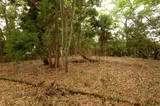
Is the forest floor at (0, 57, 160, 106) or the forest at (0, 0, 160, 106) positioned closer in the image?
the forest floor at (0, 57, 160, 106)

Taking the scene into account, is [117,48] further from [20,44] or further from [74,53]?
[20,44]

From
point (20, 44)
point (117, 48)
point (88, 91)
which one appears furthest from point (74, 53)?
point (88, 91)

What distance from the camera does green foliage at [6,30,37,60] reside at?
6055mm

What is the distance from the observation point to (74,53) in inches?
467

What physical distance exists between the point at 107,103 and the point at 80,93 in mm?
976

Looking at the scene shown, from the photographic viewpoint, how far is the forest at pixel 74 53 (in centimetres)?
407

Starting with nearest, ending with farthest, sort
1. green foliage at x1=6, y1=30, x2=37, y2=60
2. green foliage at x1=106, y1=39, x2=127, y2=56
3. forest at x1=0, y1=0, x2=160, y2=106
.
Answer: forest at x1=0, y1=0, x2=160, y2=106, green foliage at x1=6, y1=30, x2=37, y2=60, green foliage at x1=106, y1=39, x2=127, y2=56

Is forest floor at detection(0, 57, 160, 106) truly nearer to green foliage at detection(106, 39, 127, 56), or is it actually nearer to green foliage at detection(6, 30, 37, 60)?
green foliage at detection(6, 30, 37, 60)

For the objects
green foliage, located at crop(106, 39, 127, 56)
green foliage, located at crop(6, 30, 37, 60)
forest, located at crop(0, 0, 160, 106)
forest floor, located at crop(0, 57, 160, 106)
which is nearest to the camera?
forest floor, located at crop(0, 57, 160, 106)

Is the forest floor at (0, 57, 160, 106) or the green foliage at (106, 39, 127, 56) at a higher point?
the green foliage at (106, 39, 127, 56)

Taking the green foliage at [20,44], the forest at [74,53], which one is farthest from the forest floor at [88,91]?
the green foliage at [20,44]

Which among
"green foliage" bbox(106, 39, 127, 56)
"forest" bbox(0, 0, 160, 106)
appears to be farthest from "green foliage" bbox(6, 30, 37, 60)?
"green foliage" bbox(106, 39, 127, 56)

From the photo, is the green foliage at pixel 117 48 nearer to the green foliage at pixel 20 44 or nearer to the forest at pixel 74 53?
the forest at pixel 74 53

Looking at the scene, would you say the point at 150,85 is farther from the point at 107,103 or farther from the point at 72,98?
the point at 72,98
